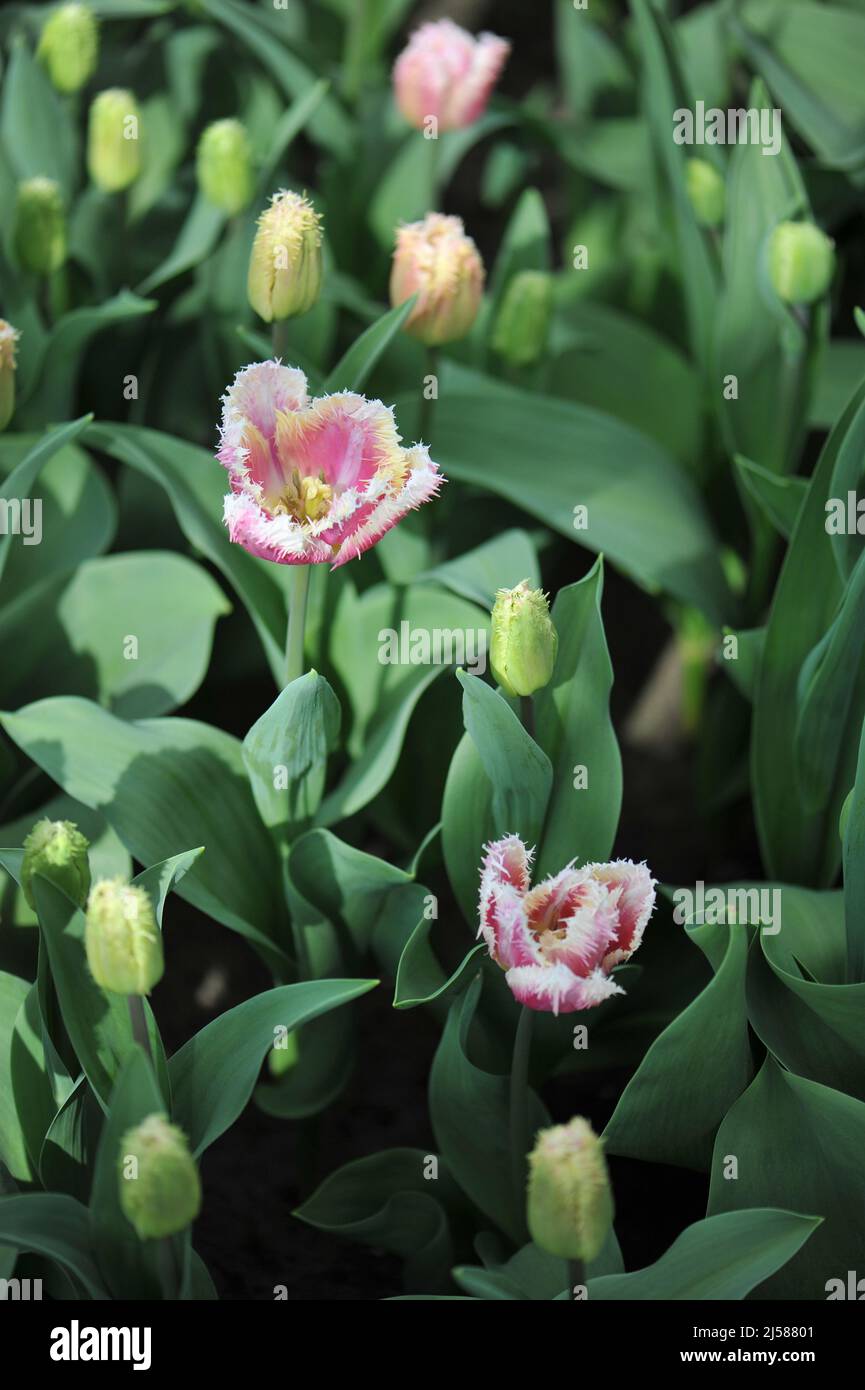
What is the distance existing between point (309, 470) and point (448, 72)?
1.69 ft

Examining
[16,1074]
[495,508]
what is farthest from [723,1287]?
[495,508]

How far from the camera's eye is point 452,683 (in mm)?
1105

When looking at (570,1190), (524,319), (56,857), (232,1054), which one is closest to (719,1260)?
(570,1190)

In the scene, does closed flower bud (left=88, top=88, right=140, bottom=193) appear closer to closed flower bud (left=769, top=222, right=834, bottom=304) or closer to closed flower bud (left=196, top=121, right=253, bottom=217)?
closed flower bud (left=196, top=121, right=253, bottom=217)

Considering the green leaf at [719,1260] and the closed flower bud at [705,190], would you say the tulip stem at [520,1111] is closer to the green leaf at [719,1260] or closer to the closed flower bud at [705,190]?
the green leaf at [719,1260]

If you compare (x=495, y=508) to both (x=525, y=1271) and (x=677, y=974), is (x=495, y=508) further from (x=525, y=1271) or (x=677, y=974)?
(x=525, y=1271)

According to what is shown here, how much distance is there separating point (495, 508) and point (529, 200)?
0.26m

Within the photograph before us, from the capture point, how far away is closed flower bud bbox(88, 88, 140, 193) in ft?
3.94

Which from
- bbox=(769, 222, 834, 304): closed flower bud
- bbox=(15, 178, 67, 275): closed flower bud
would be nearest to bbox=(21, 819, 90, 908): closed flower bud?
bbox=(15, 178, 67, 275): closed flower bud

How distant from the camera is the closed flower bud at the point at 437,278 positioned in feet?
3.33

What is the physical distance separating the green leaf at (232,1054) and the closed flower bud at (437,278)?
1.49 ft

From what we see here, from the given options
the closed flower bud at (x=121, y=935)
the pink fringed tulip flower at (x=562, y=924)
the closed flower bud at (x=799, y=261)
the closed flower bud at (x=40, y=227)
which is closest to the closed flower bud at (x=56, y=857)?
the closed flower bud at (x=121, y=935)

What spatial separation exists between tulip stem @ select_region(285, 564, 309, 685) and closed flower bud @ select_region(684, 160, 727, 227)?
60cm

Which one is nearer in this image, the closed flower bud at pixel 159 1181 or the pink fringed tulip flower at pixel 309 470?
the closed flower bud at pixel 159 1181
